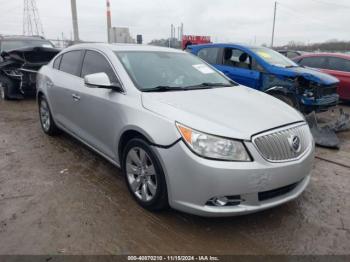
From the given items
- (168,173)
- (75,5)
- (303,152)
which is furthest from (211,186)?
(75,5)

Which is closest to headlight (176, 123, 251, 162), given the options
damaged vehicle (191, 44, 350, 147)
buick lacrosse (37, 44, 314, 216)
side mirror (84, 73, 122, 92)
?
buick lacrosse (37, 44, 314, 216)

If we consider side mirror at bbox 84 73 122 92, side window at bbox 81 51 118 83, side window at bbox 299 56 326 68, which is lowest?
side window at bbox 299 56 326 68

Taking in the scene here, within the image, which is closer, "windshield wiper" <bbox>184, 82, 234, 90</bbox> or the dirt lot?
the dirt lot

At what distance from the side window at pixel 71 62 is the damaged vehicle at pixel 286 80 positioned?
3724 millimetres

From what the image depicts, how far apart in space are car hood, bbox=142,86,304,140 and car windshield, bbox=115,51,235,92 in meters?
0.22

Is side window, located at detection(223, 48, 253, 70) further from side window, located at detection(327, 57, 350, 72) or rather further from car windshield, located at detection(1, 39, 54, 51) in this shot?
car windshield, located at detection(1, 39, 54, 51)

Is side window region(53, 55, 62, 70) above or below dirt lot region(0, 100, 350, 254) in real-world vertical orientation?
above

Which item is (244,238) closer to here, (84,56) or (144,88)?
(144,88)

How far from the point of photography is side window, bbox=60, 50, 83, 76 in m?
4.22

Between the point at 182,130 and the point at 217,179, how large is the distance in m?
0.49

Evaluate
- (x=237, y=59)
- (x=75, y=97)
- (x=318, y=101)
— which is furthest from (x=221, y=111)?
(x=237, y=59)

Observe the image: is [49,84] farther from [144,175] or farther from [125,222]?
[125,222]

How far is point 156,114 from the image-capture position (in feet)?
8.98

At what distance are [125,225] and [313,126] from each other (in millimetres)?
4076
